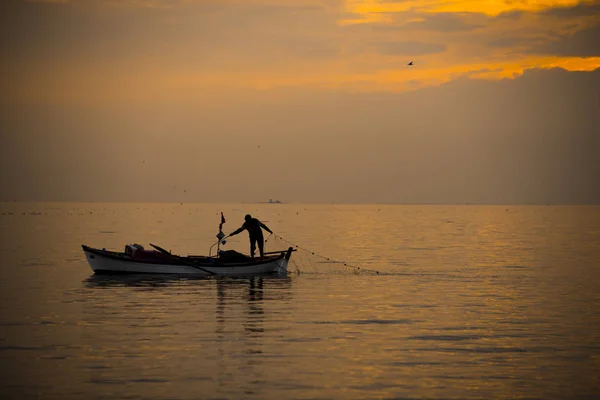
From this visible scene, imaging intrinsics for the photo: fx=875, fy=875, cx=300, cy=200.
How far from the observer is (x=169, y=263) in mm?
45250

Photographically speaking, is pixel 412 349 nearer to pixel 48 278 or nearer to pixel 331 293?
pixel 331 293

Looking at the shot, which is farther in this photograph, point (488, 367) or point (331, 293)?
point (331, 293)

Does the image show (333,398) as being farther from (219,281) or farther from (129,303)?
(219,281)

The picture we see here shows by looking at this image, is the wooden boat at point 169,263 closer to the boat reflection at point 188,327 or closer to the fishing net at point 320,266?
the boat reflection at point 188,327

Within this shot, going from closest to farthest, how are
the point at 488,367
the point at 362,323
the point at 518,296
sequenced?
1. the point at 488,367
2. the point at 362,323
3. the point at 518,296

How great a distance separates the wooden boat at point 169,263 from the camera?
148ft

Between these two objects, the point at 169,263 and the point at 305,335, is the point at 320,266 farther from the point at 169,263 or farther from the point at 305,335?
the point at 305,335

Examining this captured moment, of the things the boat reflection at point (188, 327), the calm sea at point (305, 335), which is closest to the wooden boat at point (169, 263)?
the calm sea at point (305, 335)

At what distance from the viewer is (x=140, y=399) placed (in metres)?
19.1

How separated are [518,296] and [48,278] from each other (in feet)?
78.7

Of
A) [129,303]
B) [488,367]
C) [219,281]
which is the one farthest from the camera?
[219,281]

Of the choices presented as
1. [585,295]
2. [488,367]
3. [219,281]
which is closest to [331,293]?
[219,281]

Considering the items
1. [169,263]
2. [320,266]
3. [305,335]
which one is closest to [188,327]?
[305,335]

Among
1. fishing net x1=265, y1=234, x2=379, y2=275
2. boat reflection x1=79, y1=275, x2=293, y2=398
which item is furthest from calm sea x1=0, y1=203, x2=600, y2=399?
fishing net x1=265, y1=234, x2=379, y2=275
